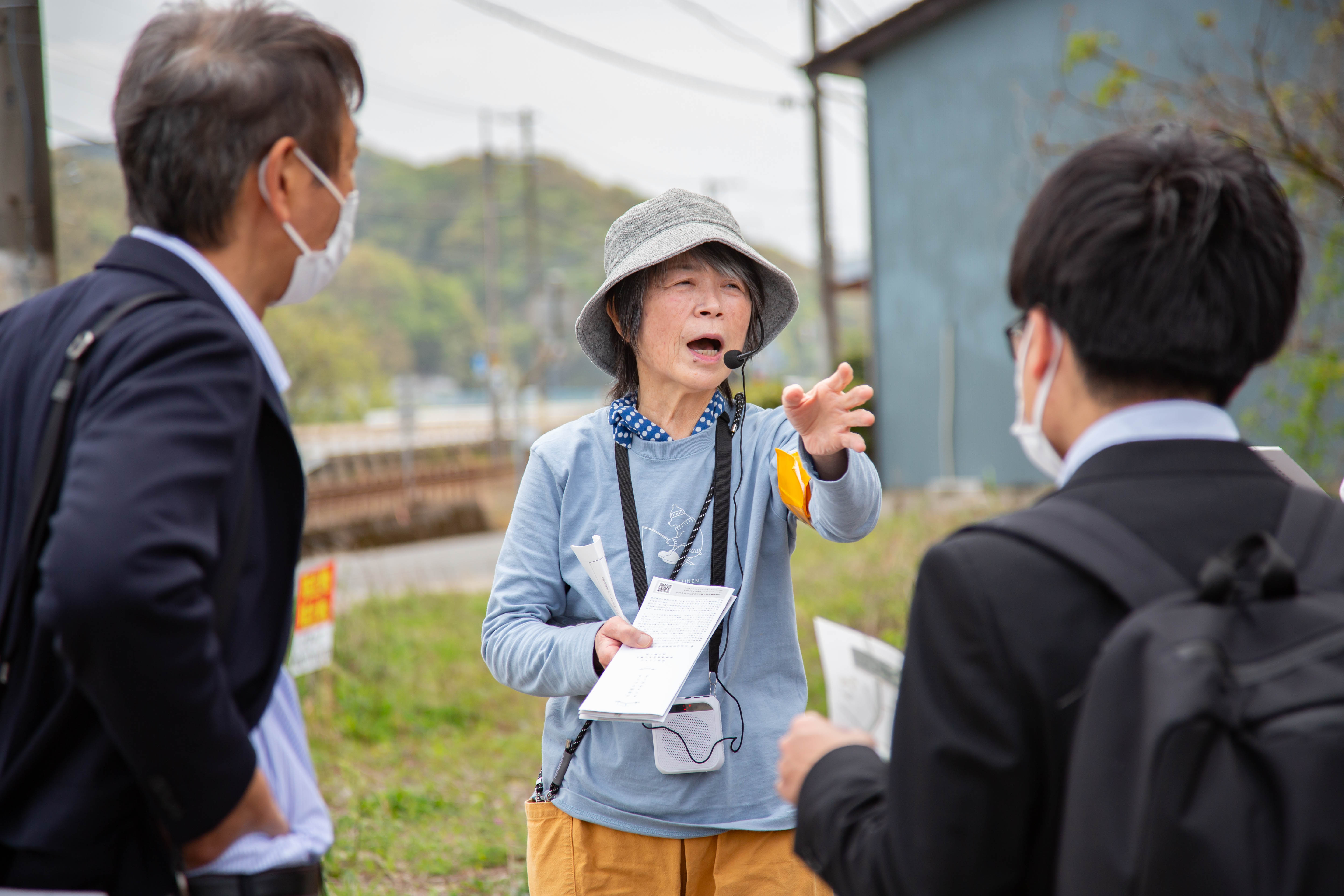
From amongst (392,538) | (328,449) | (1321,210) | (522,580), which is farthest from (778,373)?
(522,580)

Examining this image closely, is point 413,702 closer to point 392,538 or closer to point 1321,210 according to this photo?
point 1321,210

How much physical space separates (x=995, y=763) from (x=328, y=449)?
2802 cm

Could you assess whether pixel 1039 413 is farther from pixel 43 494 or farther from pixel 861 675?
pixel 861 675

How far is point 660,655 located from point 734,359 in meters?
0.64

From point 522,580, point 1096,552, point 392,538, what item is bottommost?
point 392,538

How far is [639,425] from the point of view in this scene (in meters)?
2.17

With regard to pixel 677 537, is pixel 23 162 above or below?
above

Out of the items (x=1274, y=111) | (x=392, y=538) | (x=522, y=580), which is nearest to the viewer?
(x=522, y=580)

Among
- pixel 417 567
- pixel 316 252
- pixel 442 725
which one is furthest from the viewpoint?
pixel 417 567

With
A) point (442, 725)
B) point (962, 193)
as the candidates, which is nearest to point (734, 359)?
point (442, 725)

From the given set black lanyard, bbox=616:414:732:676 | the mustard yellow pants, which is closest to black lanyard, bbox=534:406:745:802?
→ black lanyard, bbox=616:414:732:676

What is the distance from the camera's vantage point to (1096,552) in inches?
41.8

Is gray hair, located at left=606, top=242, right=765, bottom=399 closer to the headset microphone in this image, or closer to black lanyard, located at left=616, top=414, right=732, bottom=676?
the headset microphone

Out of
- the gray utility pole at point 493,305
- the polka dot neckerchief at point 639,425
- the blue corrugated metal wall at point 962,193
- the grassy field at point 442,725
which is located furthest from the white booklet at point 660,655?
the gray utility pole at point 493,305
